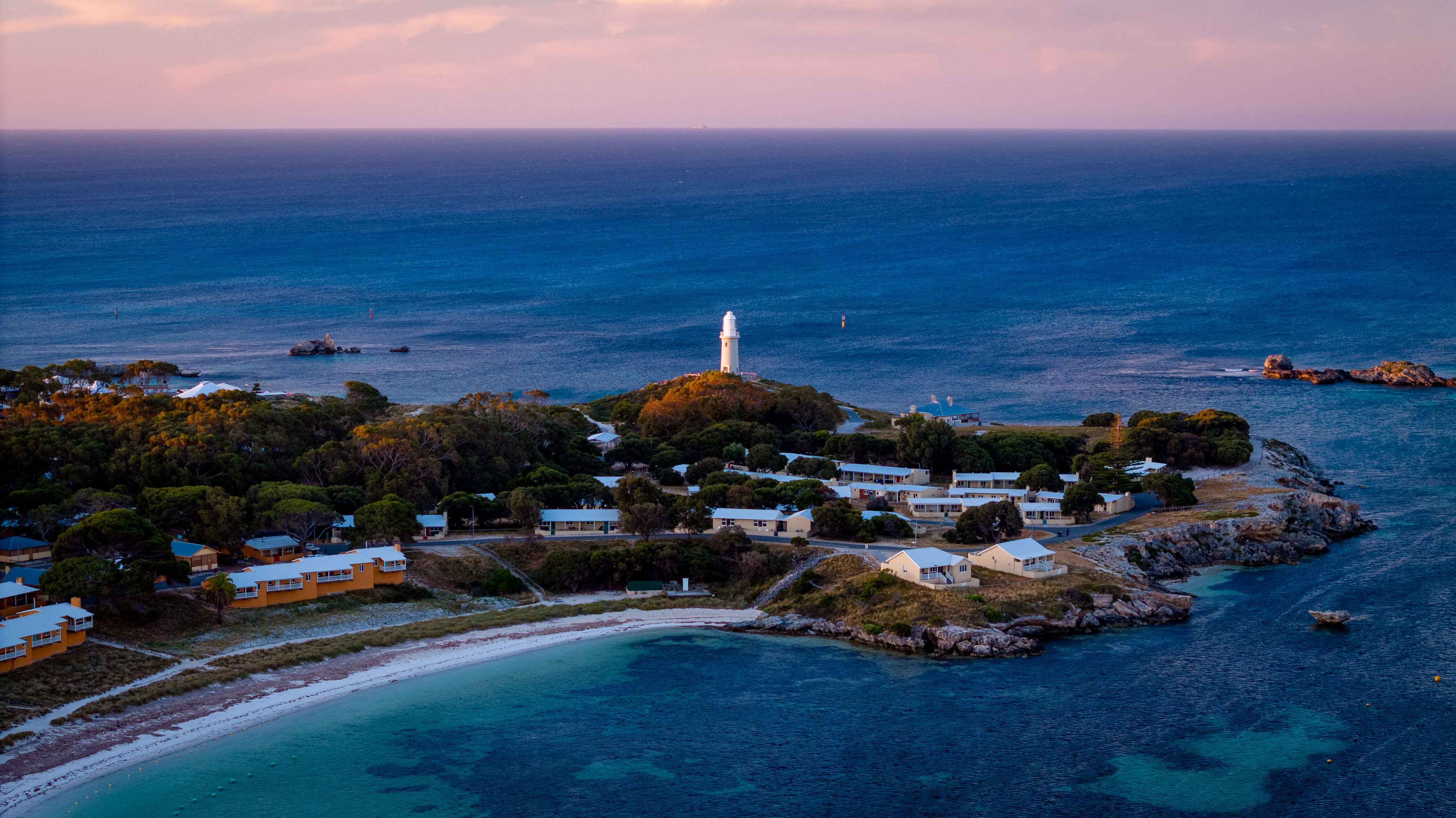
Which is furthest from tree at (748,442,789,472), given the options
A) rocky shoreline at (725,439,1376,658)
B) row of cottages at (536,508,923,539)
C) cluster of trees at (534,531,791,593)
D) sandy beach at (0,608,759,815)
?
rocky shoreline at (725,439,1376,658)

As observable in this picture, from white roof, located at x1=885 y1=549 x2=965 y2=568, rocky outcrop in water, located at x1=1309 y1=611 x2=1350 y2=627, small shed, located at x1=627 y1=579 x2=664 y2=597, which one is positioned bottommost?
small shed, located at x1=627 y1=579 x2=664 y2=597

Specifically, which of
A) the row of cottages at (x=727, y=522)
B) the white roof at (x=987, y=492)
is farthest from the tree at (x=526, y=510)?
the white roof at (x=987, y=492)

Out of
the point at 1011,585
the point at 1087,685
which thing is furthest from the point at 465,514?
the point at 1087,685

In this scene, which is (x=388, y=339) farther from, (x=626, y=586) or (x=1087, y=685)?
(x=1087, y=685)

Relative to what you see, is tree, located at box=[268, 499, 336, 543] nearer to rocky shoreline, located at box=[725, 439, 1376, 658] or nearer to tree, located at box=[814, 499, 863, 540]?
rocky shoreline, located at box=[725, 439, 1376, 658]

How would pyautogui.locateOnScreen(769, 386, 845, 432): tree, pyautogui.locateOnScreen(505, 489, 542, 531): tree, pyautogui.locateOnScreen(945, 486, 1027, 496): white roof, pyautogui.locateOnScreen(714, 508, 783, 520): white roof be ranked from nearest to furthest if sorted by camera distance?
pyautogui.locateOnScreen(505, 489, 542, 531): tree < pyautogui.locateOnScreen(714, 508, 783, 520): white roof < pyautogui.locateOnScreen(945, 486, 1027, 496): white roof < pyautogui.locateOnScreen(769, 386, 845, 432): tree

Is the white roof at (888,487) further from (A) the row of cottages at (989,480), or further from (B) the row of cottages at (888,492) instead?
(A) the row of cottages at (989,480)
